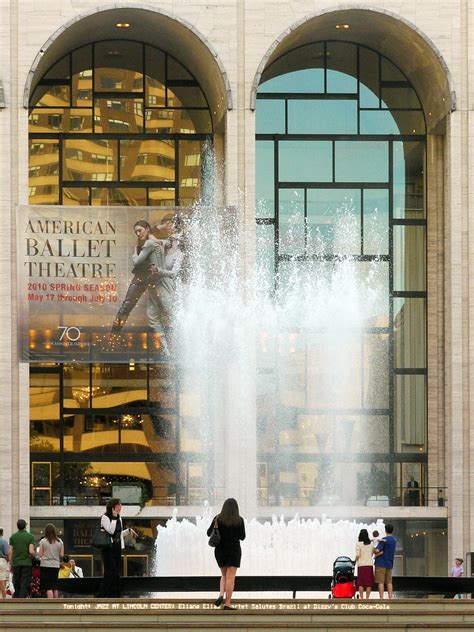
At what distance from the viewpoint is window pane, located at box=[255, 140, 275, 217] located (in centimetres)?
4169

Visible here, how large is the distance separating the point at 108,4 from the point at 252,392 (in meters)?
9.04

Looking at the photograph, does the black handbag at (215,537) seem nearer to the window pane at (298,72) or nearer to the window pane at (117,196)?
the window pane at (117,196)

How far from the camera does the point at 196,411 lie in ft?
136

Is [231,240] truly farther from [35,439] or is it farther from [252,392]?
[35,439]

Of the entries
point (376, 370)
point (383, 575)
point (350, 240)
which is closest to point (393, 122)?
point (350, 240)

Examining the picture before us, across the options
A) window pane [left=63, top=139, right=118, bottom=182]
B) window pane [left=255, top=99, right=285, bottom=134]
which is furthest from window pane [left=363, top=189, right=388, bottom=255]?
window pane [left=63, top=139, right=118, bottom=182]

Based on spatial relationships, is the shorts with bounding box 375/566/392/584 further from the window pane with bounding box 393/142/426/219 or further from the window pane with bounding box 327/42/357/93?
the window pane with bounding box 327/42/357/93

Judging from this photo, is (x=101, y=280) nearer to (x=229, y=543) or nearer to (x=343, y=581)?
(x=343, y=581)

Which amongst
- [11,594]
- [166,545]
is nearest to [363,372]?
[166,545]

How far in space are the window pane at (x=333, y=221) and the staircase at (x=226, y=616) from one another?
59.1 ft

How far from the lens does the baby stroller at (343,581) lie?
27.4m

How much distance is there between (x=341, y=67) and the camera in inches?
1676

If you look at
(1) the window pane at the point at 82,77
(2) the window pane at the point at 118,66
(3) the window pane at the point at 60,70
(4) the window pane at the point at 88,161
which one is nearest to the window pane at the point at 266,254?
(4) the window pane at the point at 88,161

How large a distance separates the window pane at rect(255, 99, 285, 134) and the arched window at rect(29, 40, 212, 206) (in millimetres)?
1294
